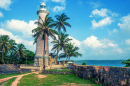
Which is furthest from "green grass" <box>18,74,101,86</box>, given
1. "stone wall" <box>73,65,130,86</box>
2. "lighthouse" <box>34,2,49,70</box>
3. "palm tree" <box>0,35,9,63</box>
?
"palm tree" <box>0,35,9,63</box>

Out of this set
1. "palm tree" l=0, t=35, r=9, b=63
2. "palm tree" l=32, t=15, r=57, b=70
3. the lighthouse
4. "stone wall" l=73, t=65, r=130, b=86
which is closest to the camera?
"stone wall" l=73, t=65, r=130, b=86

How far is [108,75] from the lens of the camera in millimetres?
14398

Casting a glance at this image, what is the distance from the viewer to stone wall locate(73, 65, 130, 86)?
11.5 meters

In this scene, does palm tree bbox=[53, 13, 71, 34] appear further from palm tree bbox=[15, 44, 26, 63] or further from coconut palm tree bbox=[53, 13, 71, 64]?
palm tree bbox=[15, 44, 26, 63]

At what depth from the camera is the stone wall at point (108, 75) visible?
452 inches

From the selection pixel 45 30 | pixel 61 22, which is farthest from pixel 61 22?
pixel 45 30

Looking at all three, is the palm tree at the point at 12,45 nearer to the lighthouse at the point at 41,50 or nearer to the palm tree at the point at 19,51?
the palm tree at the point at 19,51

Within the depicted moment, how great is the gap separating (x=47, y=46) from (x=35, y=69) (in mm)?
8945

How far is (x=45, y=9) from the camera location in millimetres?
41281

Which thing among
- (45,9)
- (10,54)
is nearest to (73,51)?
(45,9)

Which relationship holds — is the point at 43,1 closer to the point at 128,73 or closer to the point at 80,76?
the point at 80,76

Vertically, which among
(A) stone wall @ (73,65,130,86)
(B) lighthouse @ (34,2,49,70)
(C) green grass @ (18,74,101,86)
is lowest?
(C) green grass @ (18,74,101,86)

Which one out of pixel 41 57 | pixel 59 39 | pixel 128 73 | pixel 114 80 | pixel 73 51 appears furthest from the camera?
pixel 73 51

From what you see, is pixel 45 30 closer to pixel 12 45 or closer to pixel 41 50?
pixel 41 50
